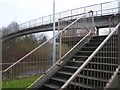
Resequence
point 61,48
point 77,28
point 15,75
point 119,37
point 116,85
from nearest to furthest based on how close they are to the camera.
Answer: point 116,85 < point 119,37 < point 61,48 < point 77,28 < point 15,75

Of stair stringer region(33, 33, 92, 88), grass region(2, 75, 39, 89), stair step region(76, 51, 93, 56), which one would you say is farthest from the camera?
grass region(2, 75, 39, 89)

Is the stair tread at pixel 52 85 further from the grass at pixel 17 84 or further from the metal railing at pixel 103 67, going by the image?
the grass at pixel 17 84

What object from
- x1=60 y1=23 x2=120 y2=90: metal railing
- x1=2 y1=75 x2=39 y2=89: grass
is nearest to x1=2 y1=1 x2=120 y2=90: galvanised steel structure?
→ x1=60 y1=23 x2=120 y2=90: metal railing

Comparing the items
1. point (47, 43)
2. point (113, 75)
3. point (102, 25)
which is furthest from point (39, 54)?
point (102, 25)

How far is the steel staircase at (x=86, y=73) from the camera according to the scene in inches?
186

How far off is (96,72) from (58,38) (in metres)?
2.47

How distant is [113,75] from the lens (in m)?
4.45

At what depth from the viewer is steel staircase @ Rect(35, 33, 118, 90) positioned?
186 inches

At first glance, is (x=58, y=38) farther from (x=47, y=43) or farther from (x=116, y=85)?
(x=116, y=85)

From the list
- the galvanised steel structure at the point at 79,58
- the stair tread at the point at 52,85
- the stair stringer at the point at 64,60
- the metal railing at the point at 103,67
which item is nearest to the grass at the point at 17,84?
the galvanised steel structure at the point at 79,58

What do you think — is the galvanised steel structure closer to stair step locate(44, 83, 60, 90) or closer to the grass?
stair step locate(44, 83, 60, 90)

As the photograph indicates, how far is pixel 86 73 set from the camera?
17.5 feet

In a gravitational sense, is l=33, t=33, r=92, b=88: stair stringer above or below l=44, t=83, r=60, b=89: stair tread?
above

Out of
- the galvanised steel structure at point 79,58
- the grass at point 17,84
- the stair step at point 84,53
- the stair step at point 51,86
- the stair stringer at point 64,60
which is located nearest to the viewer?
the galvanised steel structure at point 79,58
